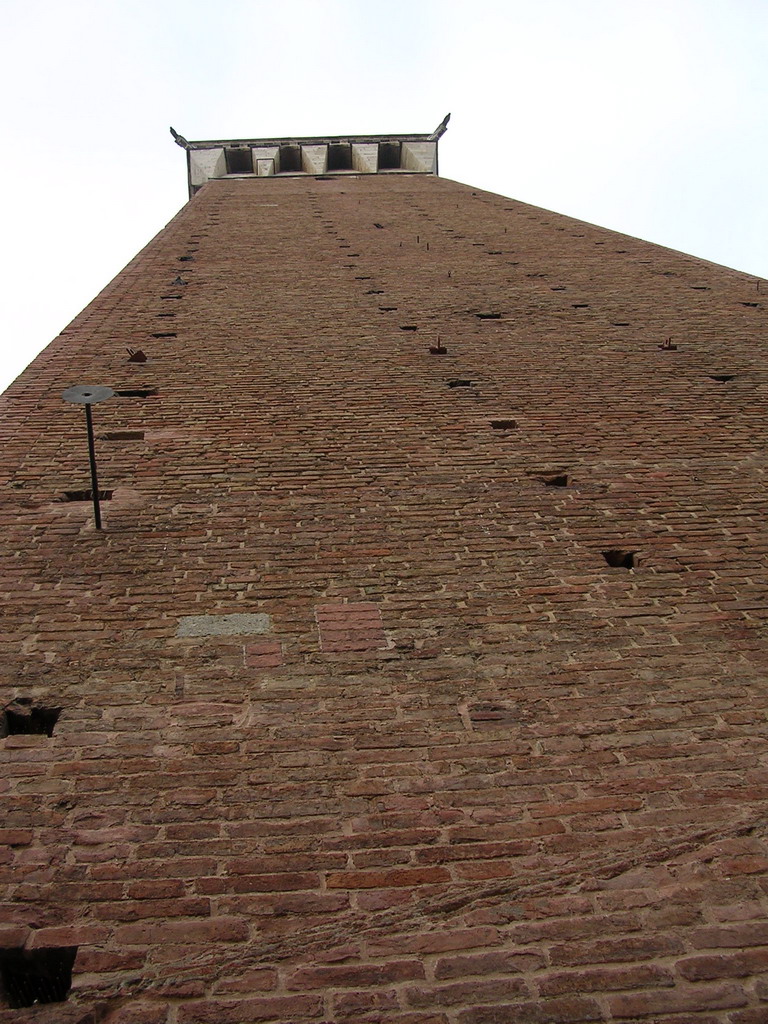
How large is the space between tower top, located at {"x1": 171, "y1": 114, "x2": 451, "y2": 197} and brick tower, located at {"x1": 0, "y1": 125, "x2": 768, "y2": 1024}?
44.7 ft

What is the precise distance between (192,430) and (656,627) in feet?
9.67

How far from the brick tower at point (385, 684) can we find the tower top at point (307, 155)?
13612 mm

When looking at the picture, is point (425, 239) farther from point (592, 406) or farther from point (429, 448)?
point (429, 448)

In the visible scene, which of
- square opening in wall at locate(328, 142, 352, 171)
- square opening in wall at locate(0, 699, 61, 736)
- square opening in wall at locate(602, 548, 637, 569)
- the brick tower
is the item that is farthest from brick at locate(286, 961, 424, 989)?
square opening in wall at locate(328, 142, 352, 171)

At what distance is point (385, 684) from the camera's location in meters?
3.03

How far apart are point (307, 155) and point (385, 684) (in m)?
17.7

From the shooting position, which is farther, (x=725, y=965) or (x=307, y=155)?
(x=307, y=155)

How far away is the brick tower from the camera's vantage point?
214 centimetres

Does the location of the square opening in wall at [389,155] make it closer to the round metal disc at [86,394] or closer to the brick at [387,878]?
the round metal disc at [86,394]

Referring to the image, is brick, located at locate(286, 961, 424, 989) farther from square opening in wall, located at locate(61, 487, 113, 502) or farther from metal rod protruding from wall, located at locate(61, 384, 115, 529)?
square opening in wall, located at locate(61, 487, 113, 502)

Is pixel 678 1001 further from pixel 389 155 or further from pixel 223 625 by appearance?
pixel 389 155

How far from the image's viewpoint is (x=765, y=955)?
6.98 feet

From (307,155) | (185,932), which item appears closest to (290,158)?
(307,155)

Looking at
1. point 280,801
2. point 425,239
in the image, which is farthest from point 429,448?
point 425,239
